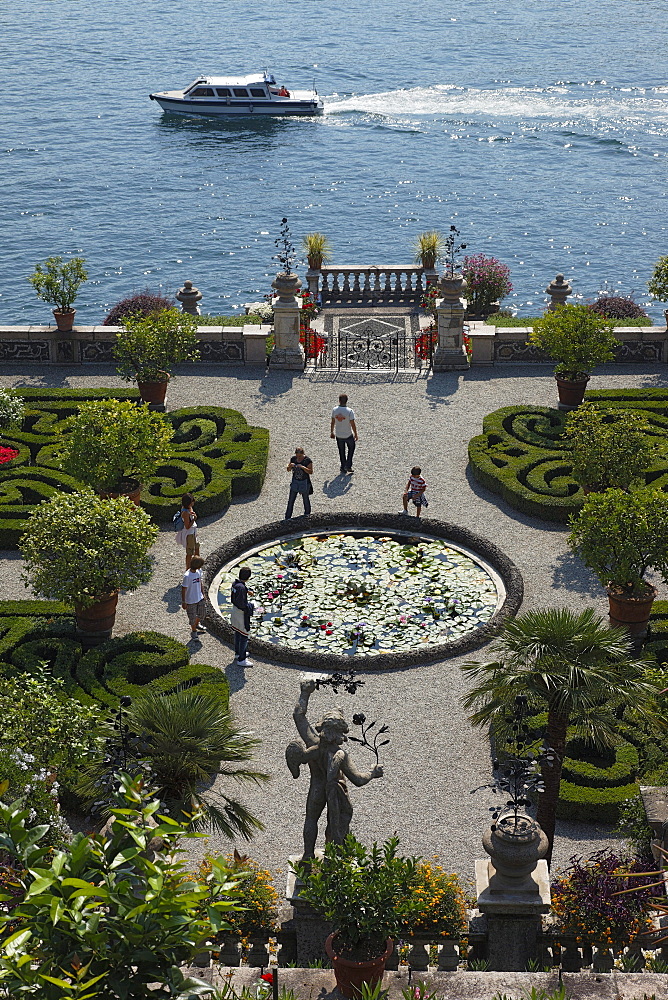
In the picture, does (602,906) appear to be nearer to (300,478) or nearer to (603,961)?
(603,961)

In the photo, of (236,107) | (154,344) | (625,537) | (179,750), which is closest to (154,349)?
(154,344)

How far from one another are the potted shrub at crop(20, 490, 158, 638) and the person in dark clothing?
145 cm

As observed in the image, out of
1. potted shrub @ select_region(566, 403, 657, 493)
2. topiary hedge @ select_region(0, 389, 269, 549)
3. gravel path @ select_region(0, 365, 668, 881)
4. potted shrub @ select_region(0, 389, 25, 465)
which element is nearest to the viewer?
gravel path @ select_region(0, 365, 668, 881)

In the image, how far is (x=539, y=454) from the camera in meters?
28.1

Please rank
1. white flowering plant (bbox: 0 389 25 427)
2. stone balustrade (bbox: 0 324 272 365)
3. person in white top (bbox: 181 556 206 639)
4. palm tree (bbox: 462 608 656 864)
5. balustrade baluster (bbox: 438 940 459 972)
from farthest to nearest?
stone balustrade (bbox: 0 324 272 365), white flowering plant (bbox: 0 389 25 427), person in white top (bbox: 181 556 206 639), palm tree (bbox: 462 608 656 864), balustrade baluster (bbox: 438 940 459 972)

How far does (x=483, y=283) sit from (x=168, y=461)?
17.3 meters

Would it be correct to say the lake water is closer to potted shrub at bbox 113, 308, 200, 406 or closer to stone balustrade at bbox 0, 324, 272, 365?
stone balustrade at bbox 0, 324, 272, 365

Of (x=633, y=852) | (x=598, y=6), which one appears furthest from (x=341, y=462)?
(x=598, y=6)

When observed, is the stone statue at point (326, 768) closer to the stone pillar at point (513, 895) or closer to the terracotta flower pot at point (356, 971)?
the stone pillar at point (513, 895)

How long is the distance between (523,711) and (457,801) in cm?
363

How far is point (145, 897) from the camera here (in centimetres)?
923

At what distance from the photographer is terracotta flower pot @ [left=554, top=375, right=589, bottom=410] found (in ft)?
100

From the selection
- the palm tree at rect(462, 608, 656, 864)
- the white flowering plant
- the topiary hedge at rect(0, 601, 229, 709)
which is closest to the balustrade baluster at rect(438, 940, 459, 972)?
the palm tree at rect(462, 608, 656, 864)

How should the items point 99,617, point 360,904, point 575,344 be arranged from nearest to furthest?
1. point 360,904
2. point 99,617
3. point 575,344
